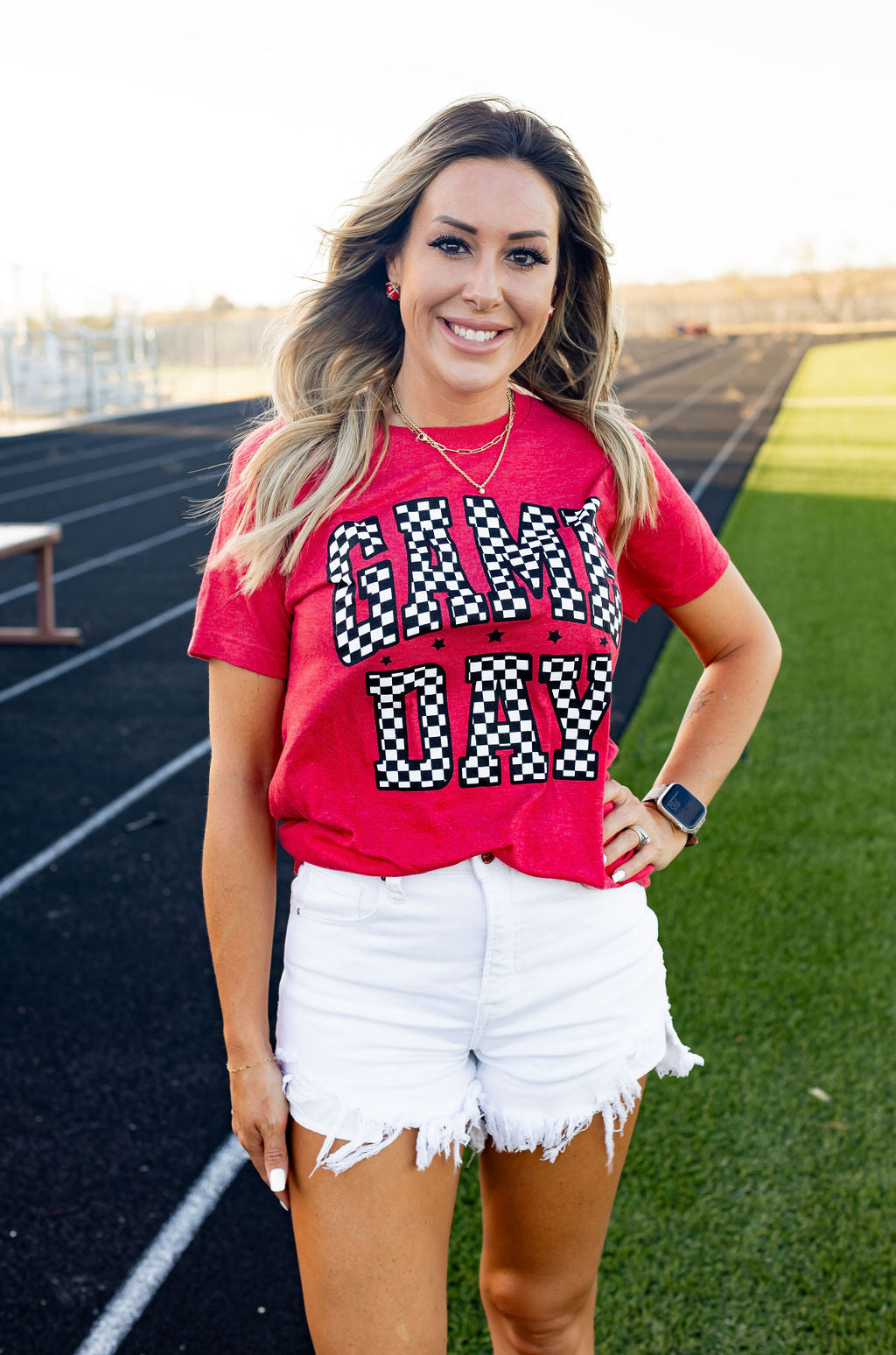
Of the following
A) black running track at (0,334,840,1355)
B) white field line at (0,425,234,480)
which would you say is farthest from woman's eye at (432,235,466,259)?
white field line at (0,425,234,480)

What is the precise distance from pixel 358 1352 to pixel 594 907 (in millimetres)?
690

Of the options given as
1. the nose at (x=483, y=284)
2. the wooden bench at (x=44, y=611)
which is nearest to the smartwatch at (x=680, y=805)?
the nose at (x=483, y=284)

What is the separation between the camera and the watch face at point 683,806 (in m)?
2.11

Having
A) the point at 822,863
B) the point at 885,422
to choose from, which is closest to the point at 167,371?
the point at 885,422

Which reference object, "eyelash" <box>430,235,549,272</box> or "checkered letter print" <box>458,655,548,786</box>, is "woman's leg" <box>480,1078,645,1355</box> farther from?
"eyelash" <box>430,235,549,272</box>

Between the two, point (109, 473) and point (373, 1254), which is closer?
point (373, 1254)

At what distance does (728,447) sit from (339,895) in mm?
19961

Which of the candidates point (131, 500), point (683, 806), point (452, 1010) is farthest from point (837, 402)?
point (452, 1010)

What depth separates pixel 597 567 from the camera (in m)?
1.82

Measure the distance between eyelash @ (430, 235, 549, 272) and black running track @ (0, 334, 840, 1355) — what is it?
1.08m

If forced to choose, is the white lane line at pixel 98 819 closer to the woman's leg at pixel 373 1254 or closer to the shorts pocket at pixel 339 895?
the shorts pocket at pixel 339 895

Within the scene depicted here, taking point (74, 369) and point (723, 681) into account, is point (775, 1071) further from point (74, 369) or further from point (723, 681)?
point (74, 369)

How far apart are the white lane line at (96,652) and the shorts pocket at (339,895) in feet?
19.9

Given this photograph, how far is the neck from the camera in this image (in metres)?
1.88
